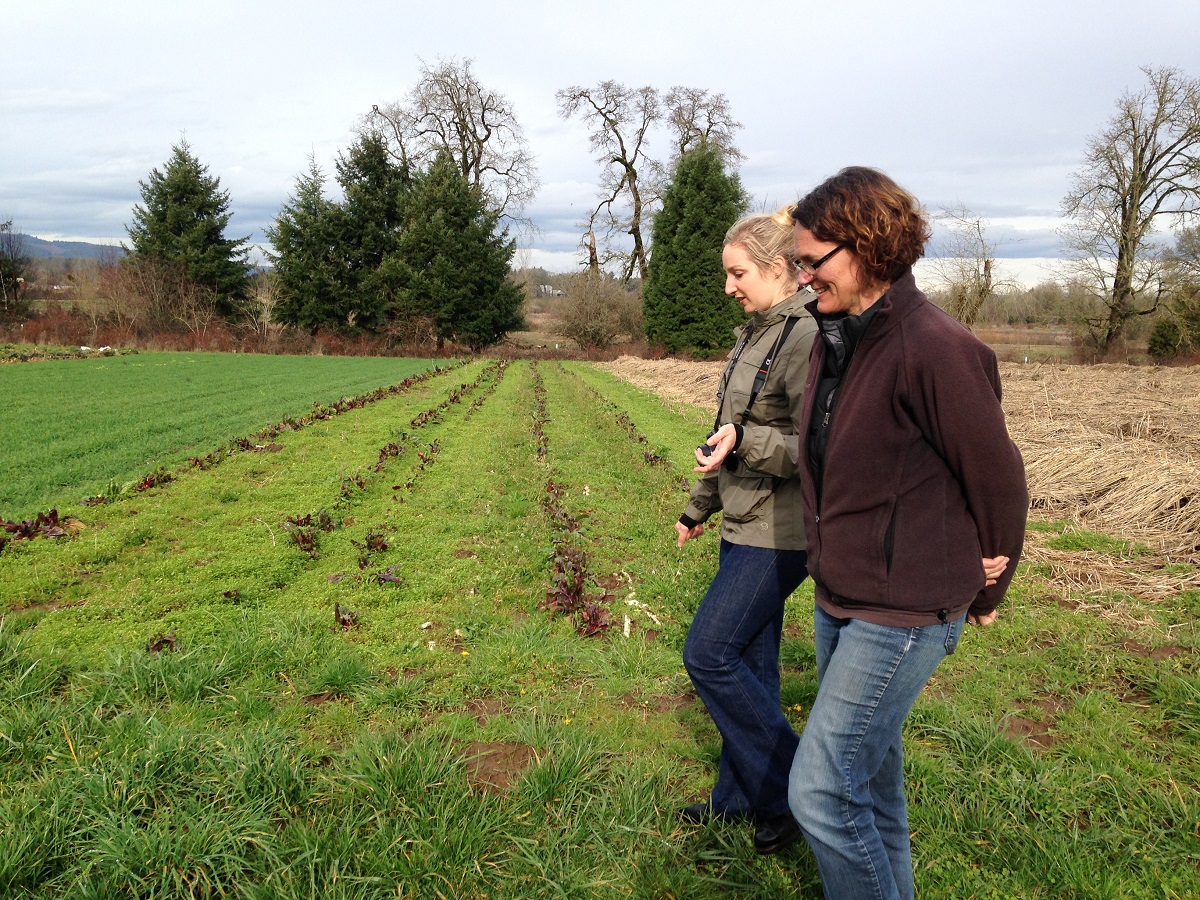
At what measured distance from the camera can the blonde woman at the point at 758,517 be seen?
2.54 m

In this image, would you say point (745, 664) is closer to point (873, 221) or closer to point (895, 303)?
point (895, 303)

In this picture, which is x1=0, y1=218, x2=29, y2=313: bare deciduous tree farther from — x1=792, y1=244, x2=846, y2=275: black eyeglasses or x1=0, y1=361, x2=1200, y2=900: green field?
x1=792, y1=244, x2=846, y2=275: black eyeglasses

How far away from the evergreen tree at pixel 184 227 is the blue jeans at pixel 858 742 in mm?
46022

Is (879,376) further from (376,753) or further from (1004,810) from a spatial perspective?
(376,753)

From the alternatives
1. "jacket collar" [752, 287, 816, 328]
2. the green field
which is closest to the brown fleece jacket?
"jacket collar" [752, 287, 816, 328]

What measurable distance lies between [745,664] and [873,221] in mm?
1661

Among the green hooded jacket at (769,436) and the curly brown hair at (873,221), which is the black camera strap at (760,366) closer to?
the green hooded jacket at (769,436)

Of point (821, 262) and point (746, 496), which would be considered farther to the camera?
point (746, 496)

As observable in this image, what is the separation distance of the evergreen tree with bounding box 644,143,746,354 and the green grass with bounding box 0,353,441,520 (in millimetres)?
15450

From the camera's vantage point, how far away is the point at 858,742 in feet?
6.07

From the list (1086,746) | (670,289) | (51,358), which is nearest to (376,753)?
(1086,746)

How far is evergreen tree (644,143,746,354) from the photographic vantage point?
36.2 m

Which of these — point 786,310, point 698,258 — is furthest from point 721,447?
point 698,258

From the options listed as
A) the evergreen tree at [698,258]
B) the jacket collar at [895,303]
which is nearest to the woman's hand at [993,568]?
the jacket collar at [895,303]
